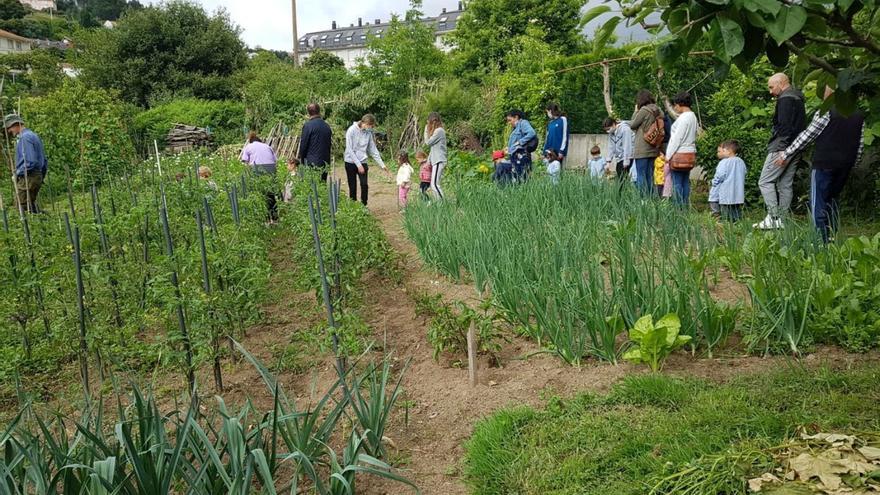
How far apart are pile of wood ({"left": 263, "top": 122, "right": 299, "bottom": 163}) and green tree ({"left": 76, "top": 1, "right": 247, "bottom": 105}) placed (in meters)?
7.00

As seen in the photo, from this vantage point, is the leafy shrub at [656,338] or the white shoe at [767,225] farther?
the white shoe at [767,225]

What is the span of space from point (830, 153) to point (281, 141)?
14.7 m

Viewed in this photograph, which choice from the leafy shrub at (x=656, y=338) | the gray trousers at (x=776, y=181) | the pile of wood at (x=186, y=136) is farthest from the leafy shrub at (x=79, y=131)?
the leafy shrub at (x=656, y=338)

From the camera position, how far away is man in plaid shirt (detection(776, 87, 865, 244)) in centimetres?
520

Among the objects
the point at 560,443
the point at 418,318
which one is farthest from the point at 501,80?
the point at 560,443

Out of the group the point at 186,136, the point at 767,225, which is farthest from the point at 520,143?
the point at 186,136

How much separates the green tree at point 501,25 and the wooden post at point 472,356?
21705 millimetres

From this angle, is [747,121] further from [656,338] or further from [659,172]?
[656,338]

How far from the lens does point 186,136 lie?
19.5 m

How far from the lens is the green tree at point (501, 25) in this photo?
24439mm

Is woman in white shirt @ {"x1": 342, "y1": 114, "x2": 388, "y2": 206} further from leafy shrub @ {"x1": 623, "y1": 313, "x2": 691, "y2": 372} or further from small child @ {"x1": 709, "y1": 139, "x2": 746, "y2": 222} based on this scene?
leafy shrub @ {"x1": 623, "y1": 313, "x2": 691, "y2": 372}

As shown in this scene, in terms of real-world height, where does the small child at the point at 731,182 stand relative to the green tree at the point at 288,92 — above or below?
below

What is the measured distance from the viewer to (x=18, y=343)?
4172mm

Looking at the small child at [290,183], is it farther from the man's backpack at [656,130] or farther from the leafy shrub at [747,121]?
the leafy shrub at [747,121]
